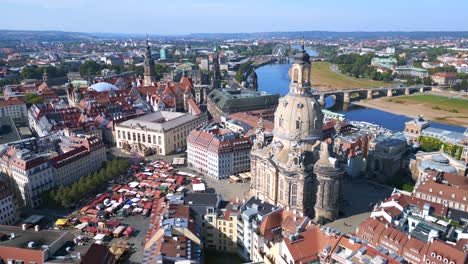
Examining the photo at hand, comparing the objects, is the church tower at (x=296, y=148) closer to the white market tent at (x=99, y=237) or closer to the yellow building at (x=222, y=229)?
the yellow building at (x=222, y=229)

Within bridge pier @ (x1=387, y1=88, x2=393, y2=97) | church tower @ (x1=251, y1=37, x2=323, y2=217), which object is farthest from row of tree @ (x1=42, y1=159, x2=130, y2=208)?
bridge pier @ (x1=387, y1=88, x2=393, y2=97)

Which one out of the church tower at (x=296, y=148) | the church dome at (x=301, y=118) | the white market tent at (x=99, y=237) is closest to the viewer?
the white market tent at (x=99, y=237)

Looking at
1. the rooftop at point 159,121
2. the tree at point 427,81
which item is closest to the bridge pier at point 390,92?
the tree at point 427,81

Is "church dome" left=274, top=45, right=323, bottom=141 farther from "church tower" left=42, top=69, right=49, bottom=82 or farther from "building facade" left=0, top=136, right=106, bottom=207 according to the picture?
"church tower" left=42, top=69, right=49, bottom=82

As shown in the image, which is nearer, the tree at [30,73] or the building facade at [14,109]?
the building facade at [14,109]

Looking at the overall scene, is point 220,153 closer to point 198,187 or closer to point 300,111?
point 198,187

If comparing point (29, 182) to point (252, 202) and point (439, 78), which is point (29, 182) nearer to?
point (252, 202)
